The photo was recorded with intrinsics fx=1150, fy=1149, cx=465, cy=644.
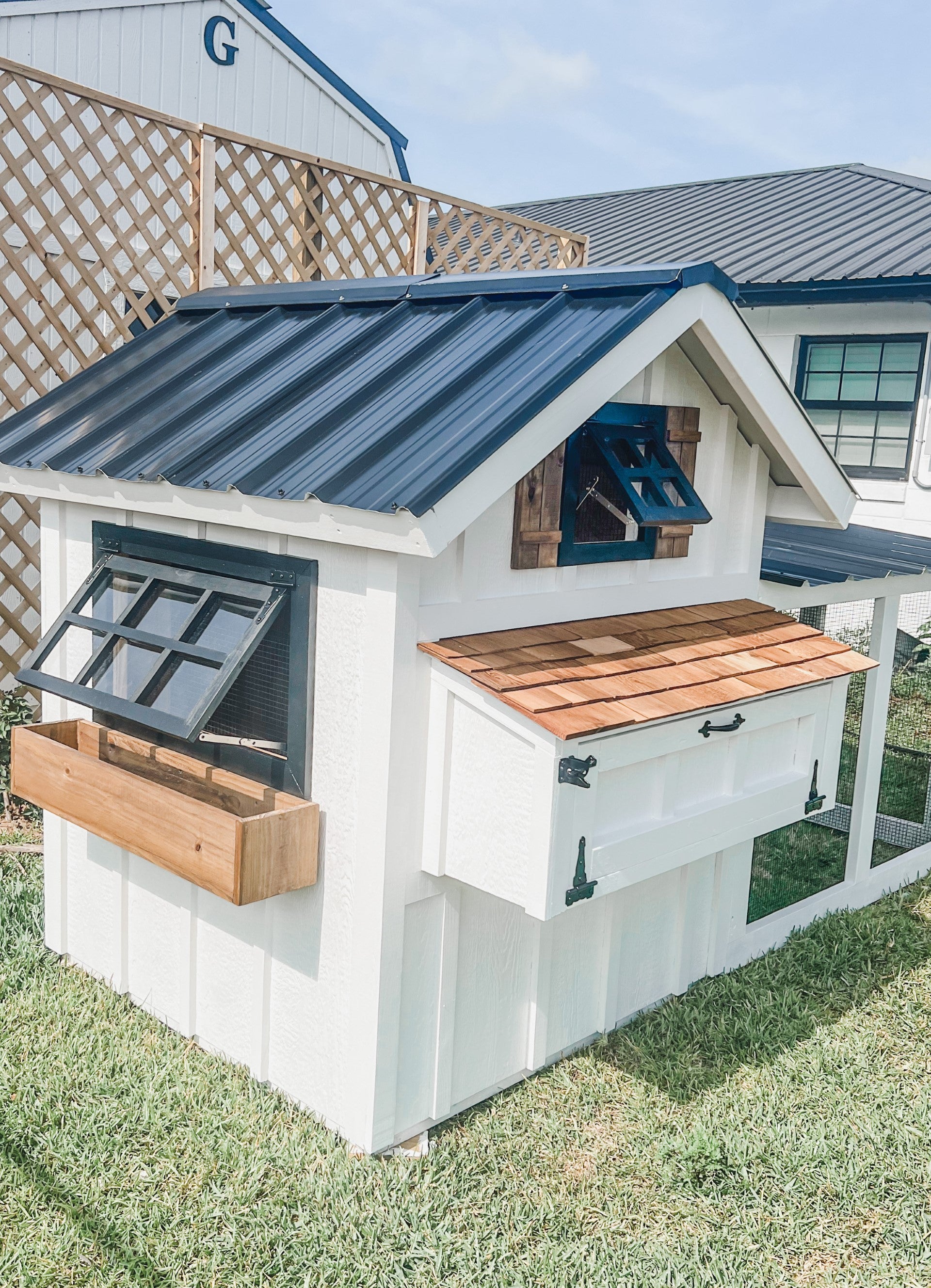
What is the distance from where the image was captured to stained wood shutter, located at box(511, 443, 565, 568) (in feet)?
10.4

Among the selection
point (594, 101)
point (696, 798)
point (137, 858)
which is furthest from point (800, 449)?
point (594, 101)

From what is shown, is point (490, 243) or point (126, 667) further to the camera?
point (490, 243)

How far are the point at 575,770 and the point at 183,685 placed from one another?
129 centimetres

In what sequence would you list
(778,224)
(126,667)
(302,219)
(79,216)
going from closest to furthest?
1. (126,667)
2. (79,216)
3. (302,219)
4. (778,224)

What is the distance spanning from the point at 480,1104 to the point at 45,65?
25.6 feet

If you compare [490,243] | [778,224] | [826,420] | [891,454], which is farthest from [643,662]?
[778,224]

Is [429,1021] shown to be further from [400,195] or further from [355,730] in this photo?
[400,195]

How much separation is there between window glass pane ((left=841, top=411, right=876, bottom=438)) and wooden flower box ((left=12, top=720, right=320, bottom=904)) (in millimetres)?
8065

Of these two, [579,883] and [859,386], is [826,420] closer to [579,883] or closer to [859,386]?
[859,386]

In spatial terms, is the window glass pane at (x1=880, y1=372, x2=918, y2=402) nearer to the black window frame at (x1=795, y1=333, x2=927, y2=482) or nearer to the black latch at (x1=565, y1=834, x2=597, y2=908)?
the black window frame at (x1=795, y1=333, x2=927, y2=482)

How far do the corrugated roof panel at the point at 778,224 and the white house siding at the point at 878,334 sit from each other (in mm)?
378

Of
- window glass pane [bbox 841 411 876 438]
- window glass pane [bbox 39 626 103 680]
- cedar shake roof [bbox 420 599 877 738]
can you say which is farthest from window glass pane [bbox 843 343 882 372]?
window glass pane [bbox 39 626 103 680]

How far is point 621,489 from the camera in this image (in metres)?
3.46

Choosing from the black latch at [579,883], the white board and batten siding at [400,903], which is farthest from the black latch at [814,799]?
the black latch at [579,883]
